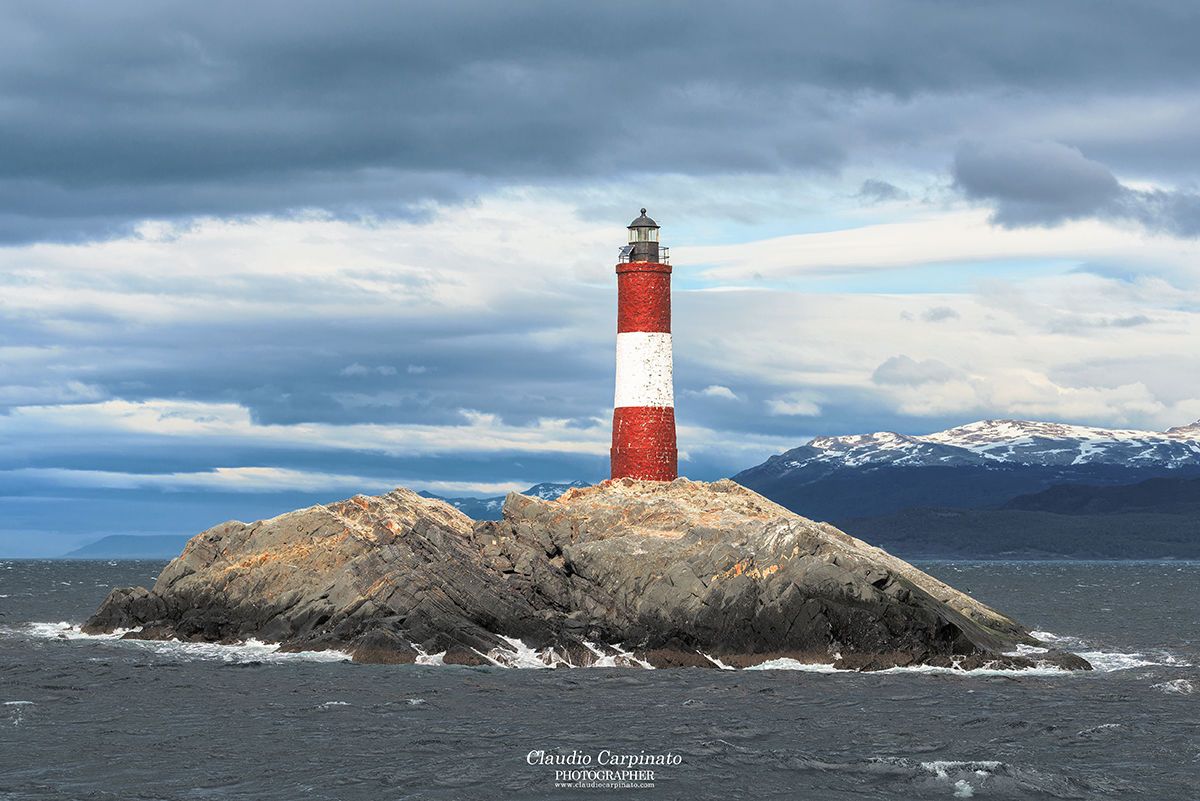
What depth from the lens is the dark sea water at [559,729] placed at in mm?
23516

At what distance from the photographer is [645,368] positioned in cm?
5466

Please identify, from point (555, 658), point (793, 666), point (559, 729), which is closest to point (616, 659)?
point (555, 658)

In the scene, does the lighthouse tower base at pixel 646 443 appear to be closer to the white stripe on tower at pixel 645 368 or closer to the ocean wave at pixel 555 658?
the white stripe on tower at pixel 645 368

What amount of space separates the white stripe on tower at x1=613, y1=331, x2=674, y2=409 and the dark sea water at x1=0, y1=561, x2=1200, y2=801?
18.1m

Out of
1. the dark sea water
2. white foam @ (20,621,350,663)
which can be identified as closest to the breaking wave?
white foam @ (20,621,350,663)

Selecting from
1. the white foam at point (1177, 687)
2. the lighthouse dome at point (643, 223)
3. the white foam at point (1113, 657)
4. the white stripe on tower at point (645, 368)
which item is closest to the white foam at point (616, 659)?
the white foam at point (1113, 657)

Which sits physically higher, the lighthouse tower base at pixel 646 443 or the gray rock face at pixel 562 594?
the lighthouse tower base at pixel 646 443

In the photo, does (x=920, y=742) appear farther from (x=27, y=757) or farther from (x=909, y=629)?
(x=27, y=757)

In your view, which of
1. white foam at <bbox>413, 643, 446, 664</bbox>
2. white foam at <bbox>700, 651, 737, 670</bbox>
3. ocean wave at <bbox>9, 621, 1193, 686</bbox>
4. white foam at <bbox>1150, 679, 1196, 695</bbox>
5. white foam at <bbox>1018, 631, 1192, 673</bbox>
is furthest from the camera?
white foam at <bbox>1018, 631, 1192, 673</bbox>

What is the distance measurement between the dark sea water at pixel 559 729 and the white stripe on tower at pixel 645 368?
1809cm

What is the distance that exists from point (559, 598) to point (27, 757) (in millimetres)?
19890

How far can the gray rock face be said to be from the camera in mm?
38938

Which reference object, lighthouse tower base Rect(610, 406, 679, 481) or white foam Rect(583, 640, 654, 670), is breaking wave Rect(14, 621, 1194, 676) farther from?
lighthouse tower base Rect(610, 406, 679, 481)

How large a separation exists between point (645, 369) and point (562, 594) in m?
14.5
